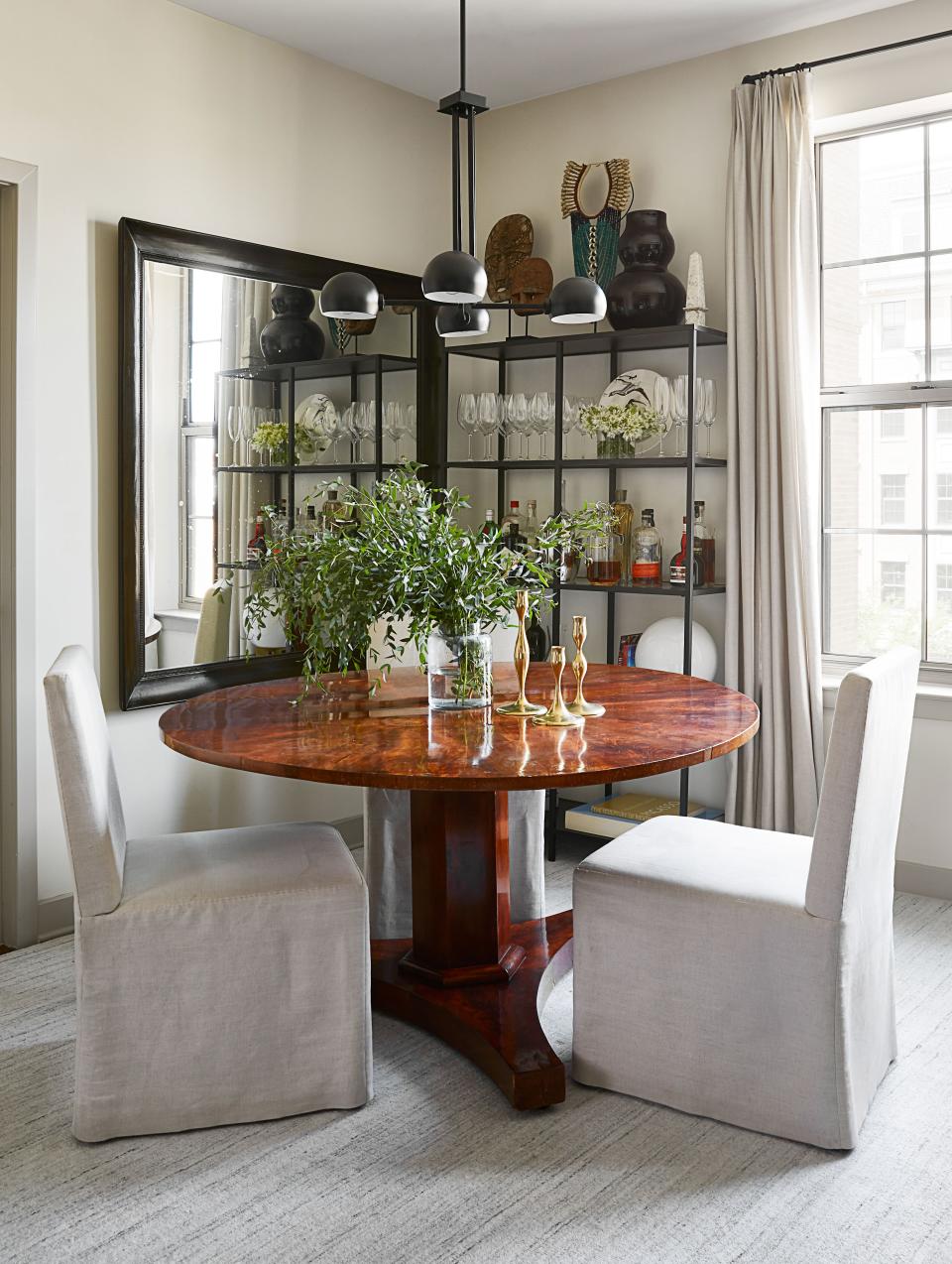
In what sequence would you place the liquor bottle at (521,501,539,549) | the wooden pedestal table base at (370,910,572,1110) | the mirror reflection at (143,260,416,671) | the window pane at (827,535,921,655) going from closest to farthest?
→ the wooden pedestal table base at (370,910,572,1110)
the mirror reflection at (143,260,416,671)
the window pane at (827,535,921,655)
the liquor bottle at (521,501,539,549)

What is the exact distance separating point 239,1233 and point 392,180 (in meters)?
3.64

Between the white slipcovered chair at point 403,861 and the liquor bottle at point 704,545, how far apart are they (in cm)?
107

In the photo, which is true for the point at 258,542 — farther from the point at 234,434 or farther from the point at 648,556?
the point at 648,556

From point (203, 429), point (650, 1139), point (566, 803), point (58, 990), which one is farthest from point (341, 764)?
point (566, 803)

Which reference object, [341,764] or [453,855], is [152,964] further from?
[453,855]

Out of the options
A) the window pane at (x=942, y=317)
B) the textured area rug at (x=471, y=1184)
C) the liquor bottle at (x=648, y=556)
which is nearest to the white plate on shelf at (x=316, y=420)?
the liquor bottle at (x=648, y=556)

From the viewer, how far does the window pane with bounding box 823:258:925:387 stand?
3.70m

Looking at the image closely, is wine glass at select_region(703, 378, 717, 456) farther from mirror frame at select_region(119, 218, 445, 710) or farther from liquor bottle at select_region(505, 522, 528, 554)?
mirror frame at select_region(119, 218, 445, 710)

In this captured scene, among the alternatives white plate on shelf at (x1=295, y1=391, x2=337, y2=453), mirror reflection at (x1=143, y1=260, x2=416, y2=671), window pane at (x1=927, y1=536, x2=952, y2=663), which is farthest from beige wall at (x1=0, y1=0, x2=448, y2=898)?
window pane at (x1=927, y1=536, x2=952, y2=663)

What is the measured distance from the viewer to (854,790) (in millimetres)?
2074

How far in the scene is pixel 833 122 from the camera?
12.2 feet

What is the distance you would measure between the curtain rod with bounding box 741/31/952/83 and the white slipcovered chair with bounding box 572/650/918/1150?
2.13 meters

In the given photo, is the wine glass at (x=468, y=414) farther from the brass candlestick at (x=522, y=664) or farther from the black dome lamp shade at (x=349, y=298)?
the brass candlestick at (x=522, y=664)

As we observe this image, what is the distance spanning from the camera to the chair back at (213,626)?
3.72 metres
